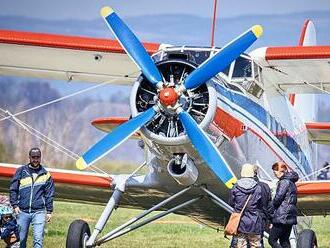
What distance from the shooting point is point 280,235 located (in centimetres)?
Answer: 981

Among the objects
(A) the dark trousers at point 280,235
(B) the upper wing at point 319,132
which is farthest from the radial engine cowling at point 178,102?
(B) the upper wing at point 319,132

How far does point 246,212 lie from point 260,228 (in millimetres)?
212

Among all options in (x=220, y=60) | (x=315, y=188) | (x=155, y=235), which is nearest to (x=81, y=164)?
(x=220, y=60)

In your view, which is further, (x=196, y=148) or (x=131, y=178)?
(x=131, y=178)

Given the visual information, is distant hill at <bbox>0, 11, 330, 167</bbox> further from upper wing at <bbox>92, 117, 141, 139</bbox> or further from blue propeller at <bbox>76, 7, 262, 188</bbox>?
blue propeller at <bbox>76, 7, 262, 188</bbox>

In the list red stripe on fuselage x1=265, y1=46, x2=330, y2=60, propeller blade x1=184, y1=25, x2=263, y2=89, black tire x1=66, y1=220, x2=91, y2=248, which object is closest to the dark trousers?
propeller blade x1=184, y1=25, x2=263, y2=89

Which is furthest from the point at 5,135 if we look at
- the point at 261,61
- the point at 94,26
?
the point at 94,26

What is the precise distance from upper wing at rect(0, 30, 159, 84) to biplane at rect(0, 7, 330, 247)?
0.01 meters

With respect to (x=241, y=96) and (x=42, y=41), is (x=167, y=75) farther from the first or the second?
(x=42, y=41)

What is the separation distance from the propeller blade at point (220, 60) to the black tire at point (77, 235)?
222 centimetres

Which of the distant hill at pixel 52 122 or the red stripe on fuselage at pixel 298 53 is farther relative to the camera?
Result: the distant hill at pixel 52 122

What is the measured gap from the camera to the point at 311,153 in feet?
45.9

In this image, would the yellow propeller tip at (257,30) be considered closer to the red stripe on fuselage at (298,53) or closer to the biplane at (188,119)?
the biplane at (188,119)

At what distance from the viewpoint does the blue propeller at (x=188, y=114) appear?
9266mm
